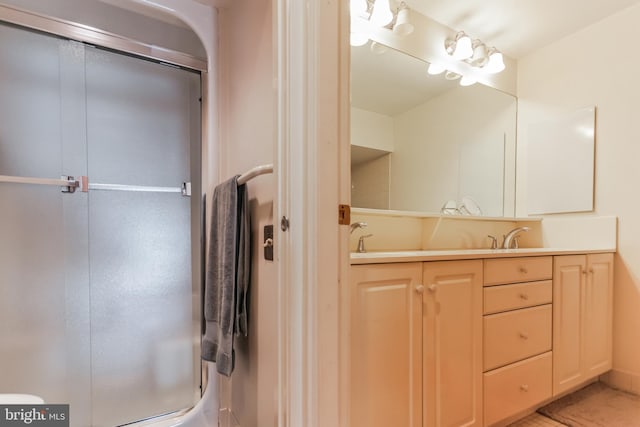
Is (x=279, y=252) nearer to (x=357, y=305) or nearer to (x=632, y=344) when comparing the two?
(x=357, y=305)

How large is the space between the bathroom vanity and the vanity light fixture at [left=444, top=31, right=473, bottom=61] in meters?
1.36

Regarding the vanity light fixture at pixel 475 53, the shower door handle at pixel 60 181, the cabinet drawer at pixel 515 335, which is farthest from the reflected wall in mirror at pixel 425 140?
the shower door handle at pixel 60 181

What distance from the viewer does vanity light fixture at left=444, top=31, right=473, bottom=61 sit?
6.18 feet

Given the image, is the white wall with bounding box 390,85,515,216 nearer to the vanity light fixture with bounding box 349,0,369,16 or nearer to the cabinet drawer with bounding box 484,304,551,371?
the vanity light fixture with bounding box 349,0,369,16

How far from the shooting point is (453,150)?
2.00m

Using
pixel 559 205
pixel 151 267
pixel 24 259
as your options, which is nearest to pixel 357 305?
pixel 151 267

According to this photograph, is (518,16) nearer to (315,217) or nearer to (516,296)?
(516,296)

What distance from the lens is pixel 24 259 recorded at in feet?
4.66

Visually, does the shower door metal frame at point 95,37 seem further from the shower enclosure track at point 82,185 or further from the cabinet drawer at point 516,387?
the cabinet drawer at point 516,387

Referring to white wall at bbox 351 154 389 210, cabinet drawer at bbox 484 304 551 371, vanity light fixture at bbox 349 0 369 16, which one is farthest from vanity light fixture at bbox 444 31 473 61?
cabinet drawer at bbox 484 304 551 371

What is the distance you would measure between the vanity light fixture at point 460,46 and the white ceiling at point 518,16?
81mm

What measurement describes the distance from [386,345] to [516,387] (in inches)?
31.7

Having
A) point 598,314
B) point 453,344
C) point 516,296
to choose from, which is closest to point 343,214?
point 453,344

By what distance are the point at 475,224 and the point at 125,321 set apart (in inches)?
86.6
